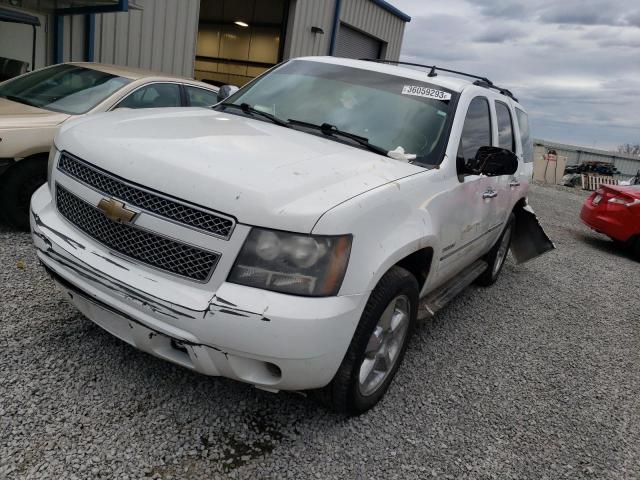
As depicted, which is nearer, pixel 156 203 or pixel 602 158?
pixel 156 203

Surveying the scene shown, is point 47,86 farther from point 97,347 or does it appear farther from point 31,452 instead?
point 31,452

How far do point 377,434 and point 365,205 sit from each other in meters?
1.19

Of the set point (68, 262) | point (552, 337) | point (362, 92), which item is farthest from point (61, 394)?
point (552, 337)

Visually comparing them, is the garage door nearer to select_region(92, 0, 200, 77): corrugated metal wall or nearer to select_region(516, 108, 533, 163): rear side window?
select_region(92, 0, 200, 77): corrugated metal wall

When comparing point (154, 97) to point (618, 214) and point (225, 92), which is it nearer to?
point (225, 92)

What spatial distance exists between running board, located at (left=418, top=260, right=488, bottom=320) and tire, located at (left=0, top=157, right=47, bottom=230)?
3336 millimetres

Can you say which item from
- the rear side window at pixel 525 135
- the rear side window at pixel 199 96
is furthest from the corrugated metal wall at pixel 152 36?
the rear side window at pixel 525 135

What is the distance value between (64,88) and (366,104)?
11.4 feet

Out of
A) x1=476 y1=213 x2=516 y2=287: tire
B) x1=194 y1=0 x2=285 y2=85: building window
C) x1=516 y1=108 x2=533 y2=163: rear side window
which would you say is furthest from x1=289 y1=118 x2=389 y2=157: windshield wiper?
x1=194 y1=0 x2=285 y2=85: building window

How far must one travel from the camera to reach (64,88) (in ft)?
17.0

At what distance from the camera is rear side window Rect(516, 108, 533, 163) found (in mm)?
5231

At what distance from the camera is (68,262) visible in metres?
2.37

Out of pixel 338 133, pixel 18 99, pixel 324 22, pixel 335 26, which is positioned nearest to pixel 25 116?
pixel 18 99

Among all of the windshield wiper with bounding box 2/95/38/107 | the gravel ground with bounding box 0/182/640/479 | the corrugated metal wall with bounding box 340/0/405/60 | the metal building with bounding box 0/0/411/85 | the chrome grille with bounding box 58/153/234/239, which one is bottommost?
the gravel ground with bounding box 0/182/640/479
